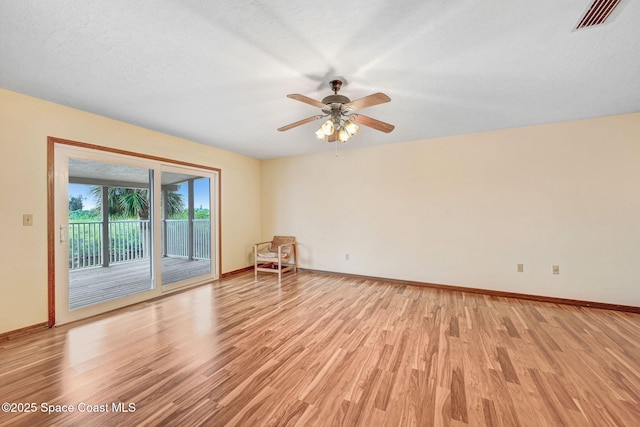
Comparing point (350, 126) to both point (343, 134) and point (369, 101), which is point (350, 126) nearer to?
point (343, 134)

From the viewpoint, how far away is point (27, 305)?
8.27 feet

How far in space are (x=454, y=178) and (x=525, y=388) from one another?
297cm

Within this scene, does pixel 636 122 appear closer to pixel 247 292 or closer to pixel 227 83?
pixel 227 83

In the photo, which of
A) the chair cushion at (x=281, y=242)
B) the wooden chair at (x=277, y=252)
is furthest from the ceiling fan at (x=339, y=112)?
the chair cushion at (x=281, y=242)

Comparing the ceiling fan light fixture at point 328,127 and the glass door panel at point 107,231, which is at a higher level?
the ceiling fan light fixture at point 328,127

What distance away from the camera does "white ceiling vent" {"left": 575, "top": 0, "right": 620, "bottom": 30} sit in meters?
1.40

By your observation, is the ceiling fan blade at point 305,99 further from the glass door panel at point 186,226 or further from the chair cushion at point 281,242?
the chair cushion at point 281,242

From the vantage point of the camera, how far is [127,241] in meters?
5.08

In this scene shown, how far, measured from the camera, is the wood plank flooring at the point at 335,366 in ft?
4.94

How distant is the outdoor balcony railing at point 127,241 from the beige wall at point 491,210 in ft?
7.41

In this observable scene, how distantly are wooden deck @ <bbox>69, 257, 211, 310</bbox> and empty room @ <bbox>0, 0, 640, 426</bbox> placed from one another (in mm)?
69

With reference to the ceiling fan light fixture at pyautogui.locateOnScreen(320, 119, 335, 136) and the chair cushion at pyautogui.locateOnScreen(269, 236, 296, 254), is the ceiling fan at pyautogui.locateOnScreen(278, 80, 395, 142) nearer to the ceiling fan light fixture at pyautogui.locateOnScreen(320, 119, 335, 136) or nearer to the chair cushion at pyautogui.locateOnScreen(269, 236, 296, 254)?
the ceiling fan light fixture at pyautogui.locateOnScreen(320, 119, 335, 136)

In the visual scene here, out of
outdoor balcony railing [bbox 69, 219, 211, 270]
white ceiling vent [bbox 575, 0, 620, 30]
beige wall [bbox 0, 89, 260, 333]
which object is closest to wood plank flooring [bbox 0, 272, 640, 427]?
beige wall [bbox 0, 89, 260, 333]

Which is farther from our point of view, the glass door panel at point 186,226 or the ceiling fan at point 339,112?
the glass door panel at point 186,226
